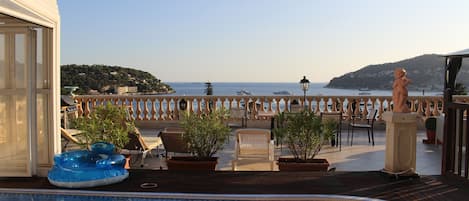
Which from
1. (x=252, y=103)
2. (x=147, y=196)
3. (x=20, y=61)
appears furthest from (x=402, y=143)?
(x=252, y=103)

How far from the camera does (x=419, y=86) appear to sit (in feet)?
53.3

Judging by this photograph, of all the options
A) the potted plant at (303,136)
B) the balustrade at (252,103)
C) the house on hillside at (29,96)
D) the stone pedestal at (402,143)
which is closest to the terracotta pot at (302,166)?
the potted plant at (303,136)

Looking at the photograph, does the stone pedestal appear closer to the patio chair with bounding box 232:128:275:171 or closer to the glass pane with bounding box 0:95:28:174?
the patio chair with bounding box 232:128:275:171

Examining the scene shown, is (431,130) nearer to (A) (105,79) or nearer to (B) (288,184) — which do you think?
(B) (288,184)

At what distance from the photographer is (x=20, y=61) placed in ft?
17.5

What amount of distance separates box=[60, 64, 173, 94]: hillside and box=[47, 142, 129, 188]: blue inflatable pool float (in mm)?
Answer: 8151

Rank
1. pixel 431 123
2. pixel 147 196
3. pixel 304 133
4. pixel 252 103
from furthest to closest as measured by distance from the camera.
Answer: pixel 252 103
pixel 431 123
pixel 304 133
pixel 147 196

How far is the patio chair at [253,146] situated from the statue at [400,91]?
1.84 metres

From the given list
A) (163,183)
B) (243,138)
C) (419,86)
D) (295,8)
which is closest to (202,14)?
(295,8)

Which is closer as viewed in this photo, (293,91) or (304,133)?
(304,133)

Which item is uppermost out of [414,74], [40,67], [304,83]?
[414,74]

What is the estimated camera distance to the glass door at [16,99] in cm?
527

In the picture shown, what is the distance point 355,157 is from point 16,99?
5.56 metres

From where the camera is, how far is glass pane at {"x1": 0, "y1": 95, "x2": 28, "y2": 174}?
211 inches
